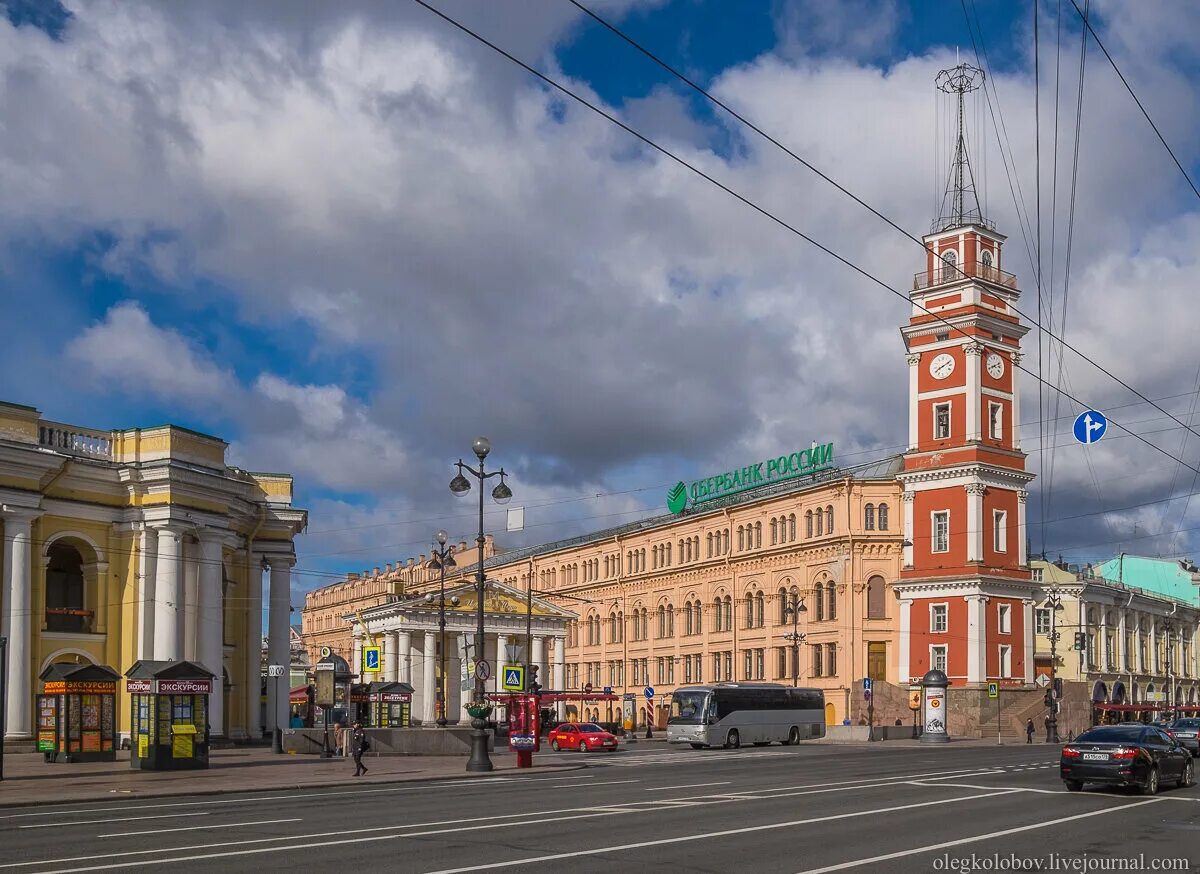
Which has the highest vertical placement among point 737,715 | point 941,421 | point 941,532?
point 941,421

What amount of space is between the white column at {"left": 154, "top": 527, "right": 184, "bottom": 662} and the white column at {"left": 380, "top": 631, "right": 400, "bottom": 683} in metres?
45.0

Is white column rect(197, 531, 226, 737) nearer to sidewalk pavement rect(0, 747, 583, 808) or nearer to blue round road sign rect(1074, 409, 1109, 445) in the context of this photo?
sidewalk pavement rect(0, 747, 583, 808)

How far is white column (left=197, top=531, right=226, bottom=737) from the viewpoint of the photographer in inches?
2164

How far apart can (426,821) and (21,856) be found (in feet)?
21.4

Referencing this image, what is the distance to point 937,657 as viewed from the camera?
8169 centimetres

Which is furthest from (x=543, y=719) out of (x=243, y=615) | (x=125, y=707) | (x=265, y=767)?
(x=265, y=767)

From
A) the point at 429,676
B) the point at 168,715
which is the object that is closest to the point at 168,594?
the point at 168,715

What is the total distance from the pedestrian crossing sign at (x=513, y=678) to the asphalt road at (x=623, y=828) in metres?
21.7

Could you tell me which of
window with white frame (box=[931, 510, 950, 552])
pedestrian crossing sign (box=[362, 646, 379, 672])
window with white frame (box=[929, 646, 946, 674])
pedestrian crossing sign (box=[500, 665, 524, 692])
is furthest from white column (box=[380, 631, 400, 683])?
pedestrian crossing sign (box=[500, 665, 524, 692])

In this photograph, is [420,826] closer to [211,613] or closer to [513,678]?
[513,678]

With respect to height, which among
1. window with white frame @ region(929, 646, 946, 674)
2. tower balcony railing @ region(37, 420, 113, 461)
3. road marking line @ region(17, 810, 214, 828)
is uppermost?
tower balcony railing @ region(37, 420, 113, 461)

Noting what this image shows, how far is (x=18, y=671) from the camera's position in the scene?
4834 centimetres

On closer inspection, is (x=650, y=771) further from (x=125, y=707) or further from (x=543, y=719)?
(x=543, y=719)

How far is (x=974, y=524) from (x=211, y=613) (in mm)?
45086
